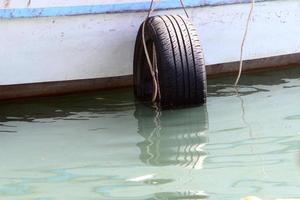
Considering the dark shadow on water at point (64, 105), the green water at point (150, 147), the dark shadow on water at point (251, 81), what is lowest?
the green water at point (150, 147)

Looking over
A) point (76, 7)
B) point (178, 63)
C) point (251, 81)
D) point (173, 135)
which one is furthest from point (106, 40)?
point (251, 81)

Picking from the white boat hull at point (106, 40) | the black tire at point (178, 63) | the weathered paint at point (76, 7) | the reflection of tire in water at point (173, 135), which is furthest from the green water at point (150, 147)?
the weathered paint at point (76, 7)

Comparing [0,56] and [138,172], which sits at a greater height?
[0,56]

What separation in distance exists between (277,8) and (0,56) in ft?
8.06

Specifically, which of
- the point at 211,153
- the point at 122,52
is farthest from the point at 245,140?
the point at 122,52

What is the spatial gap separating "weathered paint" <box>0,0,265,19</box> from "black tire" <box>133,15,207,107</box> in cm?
28

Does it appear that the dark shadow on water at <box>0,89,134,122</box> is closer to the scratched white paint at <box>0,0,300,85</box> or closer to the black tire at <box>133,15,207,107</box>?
the scratched white paint at <box>0,0,300,85</box>

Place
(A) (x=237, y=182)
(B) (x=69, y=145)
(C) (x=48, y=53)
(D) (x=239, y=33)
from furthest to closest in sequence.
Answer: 1. (D) (x=239, y=33)
2. (C) (x=48, y=53)
3. (B) (x=69, y=145)
4. (A) (x=237, y=182)

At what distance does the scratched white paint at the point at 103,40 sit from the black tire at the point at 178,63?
40 cm

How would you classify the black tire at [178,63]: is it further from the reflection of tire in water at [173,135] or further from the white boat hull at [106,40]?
the white boat hull at [106,40]

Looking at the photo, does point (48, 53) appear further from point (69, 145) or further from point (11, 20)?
point (69, 145)

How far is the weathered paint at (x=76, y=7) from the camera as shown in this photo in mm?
4719

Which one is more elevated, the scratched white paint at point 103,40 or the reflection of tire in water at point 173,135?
the scratched white paint at point 103,40

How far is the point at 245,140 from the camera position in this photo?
4180 mm
